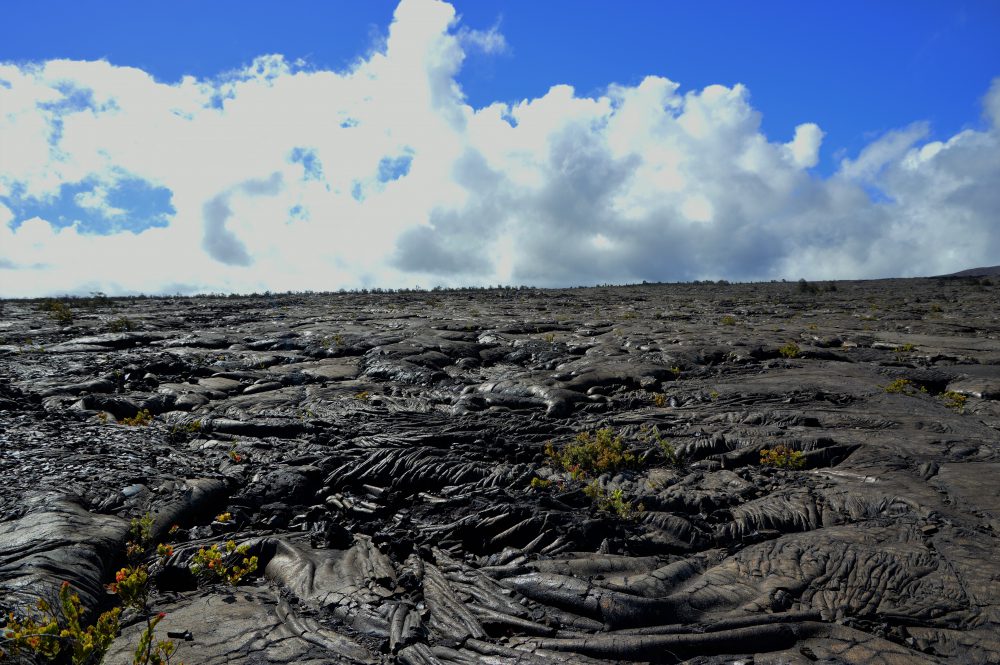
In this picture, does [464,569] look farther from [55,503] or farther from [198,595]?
[55,503]

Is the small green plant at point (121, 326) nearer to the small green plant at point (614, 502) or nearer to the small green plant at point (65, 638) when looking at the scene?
the small green plant at point (65, 638)

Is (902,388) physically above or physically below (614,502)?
above

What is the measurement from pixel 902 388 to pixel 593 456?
6604 mm

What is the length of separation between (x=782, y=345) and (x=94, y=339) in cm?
1910

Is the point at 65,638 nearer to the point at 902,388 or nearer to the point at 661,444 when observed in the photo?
the point at 661,444

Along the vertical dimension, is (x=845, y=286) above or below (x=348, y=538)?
above

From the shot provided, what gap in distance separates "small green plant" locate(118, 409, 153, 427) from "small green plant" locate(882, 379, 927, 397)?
13110 mm

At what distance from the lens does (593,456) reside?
8211 millimetres

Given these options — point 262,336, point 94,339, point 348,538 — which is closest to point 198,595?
point 348,538

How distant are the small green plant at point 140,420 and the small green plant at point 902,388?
13.1 meters

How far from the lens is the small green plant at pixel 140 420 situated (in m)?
10.2

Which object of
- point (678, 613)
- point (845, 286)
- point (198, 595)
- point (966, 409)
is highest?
point (845, 286)

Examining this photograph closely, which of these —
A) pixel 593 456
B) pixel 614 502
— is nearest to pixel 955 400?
pixel 593 456

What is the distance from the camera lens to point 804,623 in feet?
14.7
